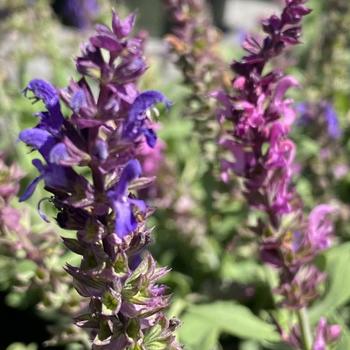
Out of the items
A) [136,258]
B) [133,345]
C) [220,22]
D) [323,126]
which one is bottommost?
[133,345]

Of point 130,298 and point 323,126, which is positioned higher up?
point 323,126

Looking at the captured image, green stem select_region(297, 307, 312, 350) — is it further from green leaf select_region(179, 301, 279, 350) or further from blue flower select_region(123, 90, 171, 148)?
blue flower select_region(123, 90, 171, 148)

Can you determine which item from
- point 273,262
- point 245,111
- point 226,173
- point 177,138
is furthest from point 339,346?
point 177,138

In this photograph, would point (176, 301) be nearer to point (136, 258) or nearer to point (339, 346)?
point (339, 346)

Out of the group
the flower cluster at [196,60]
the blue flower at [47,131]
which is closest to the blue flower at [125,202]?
the blue flower at [47,131]

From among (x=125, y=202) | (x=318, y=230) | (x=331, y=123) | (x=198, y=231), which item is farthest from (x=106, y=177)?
(x=331, y=123)

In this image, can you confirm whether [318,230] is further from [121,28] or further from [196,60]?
[121,28]

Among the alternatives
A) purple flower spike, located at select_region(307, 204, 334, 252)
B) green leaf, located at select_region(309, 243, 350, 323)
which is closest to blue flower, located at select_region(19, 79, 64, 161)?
purple flower spike, located at select_region(307, 204, 334, 252)
